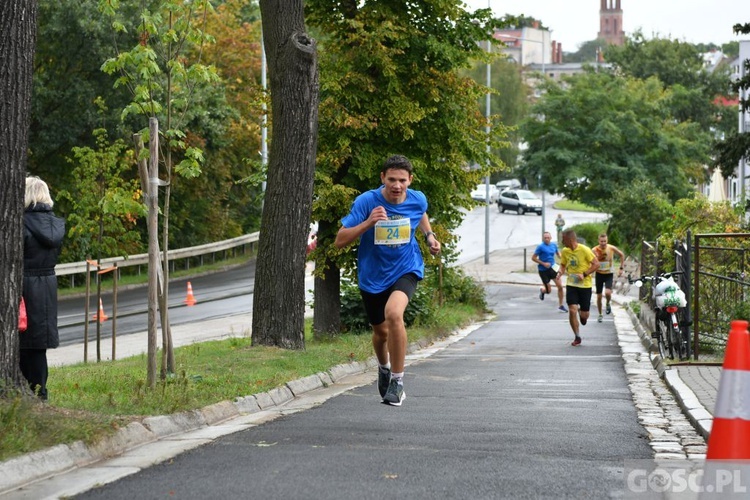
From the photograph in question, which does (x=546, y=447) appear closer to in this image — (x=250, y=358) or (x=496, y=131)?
(x=250, y=358)

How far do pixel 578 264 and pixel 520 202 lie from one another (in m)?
64.1

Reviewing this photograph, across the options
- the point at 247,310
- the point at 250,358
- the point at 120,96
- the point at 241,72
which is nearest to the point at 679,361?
the point at 250,358

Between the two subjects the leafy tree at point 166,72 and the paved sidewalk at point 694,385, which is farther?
the leafy tree at point 166,72

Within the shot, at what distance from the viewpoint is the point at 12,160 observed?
8242mm

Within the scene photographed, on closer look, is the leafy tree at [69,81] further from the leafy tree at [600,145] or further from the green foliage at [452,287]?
the leafy tree at [600,145]

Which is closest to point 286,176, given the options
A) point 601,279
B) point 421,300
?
point 421,300

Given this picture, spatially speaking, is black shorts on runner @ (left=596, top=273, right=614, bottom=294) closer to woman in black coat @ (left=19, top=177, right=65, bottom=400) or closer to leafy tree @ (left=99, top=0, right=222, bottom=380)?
leafy tree @ (left=99, top=0, right=222, bottom=380)

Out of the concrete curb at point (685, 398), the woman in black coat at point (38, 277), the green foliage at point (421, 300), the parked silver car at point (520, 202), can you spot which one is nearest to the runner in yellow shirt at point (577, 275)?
the concrete curb at point (685, 398)

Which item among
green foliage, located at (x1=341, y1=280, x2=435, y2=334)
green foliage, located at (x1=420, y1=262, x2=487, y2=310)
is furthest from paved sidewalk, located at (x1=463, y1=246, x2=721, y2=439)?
green foliage, located at (x1=420, y1=262, x2=487, y2=310)

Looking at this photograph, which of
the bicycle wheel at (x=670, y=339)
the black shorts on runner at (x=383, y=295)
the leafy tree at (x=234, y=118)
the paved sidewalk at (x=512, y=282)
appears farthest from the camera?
the leafy tree at (x=234, y=118)

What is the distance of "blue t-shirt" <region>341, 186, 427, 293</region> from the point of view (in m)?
9.36

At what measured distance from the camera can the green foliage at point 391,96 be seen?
19.6m

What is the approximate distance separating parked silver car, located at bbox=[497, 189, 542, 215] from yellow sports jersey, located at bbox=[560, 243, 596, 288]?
208ft

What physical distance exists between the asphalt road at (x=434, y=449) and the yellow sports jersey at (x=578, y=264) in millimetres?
6702
